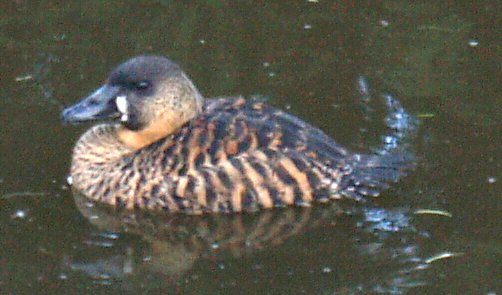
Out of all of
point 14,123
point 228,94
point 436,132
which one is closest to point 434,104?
point 436,132

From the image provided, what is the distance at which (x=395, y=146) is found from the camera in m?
9.25

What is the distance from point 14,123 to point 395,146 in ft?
7.90

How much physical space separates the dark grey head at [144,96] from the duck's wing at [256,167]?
0.17 metres

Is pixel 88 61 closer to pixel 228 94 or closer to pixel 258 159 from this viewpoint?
pixel 228 94

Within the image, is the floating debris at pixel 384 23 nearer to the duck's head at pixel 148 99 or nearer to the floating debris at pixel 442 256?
the duck's head at pixel 148 99

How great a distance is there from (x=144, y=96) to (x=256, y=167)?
2.80 feet

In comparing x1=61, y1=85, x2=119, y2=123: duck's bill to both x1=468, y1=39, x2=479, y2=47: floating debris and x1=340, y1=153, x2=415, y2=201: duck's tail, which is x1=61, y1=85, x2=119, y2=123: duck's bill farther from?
x1=468, y1=39, x2=479, y2=47: floating debris

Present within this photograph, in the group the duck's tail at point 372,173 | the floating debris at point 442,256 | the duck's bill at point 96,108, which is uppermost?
the duck's bill at point 96,108

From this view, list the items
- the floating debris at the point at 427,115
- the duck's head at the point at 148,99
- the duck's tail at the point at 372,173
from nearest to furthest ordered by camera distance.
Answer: the duck's tail at the point at 372,173 → the duck's head at the point at 148,99 → the floating debris at the point at 427,115

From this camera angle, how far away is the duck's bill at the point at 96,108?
893 centimetres

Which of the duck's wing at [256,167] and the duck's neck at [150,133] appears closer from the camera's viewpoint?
the duck's wing at [256,167]

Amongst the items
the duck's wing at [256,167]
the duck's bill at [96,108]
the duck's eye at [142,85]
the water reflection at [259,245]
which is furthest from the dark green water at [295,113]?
the duck's eye at [142,85]

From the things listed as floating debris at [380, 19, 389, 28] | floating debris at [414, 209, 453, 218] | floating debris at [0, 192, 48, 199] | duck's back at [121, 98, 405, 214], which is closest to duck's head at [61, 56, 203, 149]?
duck's back at [121, 98, 405, 214]

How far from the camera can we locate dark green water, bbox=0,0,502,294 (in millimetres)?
7883
